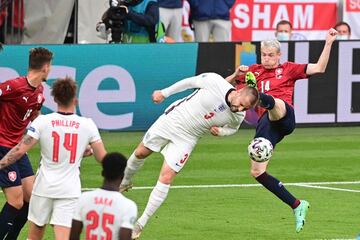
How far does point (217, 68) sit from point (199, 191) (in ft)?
18.9

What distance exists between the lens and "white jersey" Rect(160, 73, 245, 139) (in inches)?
556

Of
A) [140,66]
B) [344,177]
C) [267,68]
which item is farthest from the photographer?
[140,66]

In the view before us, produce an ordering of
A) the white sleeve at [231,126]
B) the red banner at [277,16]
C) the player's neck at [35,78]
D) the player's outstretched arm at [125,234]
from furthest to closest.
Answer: the red banner at [277,16], the white sleeve at [231,126], the player's neck at [35,78], the player's outstretched arm at [125,234]

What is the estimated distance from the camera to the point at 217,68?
74.4 feet

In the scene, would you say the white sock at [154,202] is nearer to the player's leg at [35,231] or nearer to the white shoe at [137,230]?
the white shoe at [137,230]

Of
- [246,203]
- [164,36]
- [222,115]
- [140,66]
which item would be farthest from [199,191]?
[164,36]

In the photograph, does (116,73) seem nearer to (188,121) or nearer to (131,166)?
(131,166)

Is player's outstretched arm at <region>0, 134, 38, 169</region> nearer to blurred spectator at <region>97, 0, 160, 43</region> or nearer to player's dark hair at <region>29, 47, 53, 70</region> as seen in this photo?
player's dark hair at <region>29, 47, 53, 70</region>

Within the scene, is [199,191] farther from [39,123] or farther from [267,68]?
[39,123]

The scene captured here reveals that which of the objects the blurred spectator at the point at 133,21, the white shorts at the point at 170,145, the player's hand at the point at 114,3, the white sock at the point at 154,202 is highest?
the player's hand at the point at 114,3

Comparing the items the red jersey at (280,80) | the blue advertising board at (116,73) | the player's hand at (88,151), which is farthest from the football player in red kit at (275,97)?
the blue advertising board at (116,73)

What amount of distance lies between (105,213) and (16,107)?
3.55m

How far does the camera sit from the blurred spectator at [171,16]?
81.9ft

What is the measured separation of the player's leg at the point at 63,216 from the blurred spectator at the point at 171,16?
45.3ft
